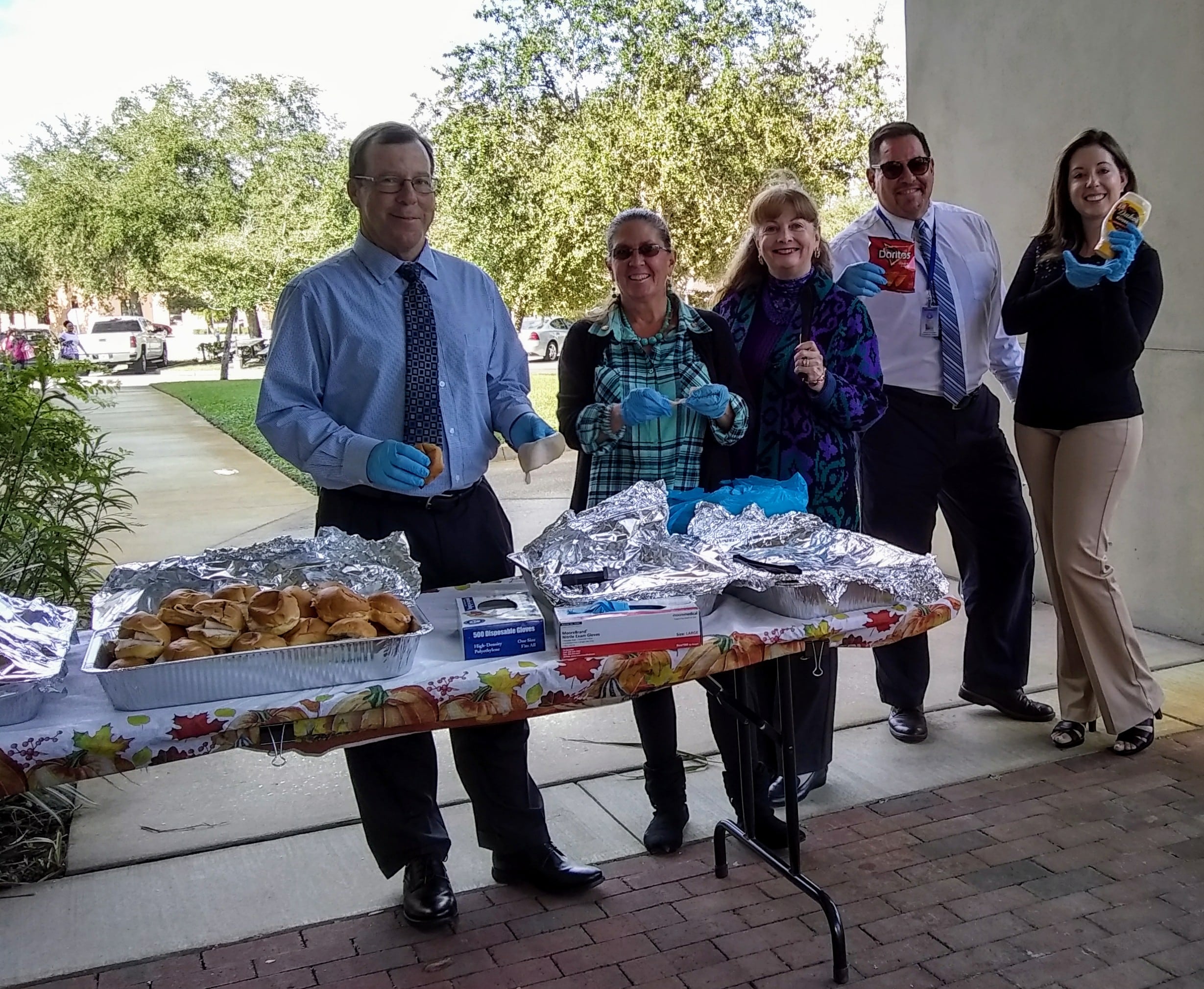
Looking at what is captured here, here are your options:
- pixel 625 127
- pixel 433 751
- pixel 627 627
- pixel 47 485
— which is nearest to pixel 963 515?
pixel 433 751

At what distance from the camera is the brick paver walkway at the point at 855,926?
2184mm

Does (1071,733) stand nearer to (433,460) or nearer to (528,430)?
(528,430)

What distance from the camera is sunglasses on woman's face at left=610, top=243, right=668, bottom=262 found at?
252 cm

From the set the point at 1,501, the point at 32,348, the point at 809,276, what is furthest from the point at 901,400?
the point at 32,348

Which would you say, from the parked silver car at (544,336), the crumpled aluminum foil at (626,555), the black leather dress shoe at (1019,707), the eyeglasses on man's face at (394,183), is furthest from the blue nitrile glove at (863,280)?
the parked silver car at (544,336)

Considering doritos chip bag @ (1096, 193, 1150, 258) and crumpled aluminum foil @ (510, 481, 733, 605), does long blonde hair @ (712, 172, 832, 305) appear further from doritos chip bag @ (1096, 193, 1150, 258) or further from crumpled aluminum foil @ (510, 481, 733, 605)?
crumpled aluminum foil @ (510, 481, 733, 605)

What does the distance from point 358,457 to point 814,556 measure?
88 centimetres

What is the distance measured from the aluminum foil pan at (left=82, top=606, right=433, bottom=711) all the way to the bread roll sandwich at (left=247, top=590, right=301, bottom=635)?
0.05 m

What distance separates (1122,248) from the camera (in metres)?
2.87

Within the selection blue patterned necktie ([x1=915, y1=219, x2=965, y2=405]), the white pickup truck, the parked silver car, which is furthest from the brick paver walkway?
the white pickup truck

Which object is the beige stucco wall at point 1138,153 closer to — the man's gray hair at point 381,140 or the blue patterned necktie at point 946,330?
the blue patterned necktie at point 946,330

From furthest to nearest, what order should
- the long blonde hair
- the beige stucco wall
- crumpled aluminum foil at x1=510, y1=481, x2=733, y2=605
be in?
the beige stucco wall
the long blonde hair
crumpled aluminum foil at x1=510, y1=481, x2=733, y2=605

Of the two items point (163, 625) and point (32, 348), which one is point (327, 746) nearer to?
point (163, 625)

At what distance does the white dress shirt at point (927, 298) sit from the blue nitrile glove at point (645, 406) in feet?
3.29
